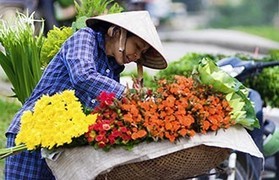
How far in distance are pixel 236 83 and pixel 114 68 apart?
56 cm

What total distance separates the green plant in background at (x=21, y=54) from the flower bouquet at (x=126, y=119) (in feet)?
2.70

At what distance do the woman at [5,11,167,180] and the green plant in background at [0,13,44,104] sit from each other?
481 millimetres

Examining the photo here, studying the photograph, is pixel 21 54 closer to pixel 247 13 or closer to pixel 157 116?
pixel 157 116

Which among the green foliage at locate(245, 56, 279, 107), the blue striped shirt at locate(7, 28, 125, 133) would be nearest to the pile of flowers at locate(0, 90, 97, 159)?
the blue striped shirt at locate(7, 28, 125, 133)

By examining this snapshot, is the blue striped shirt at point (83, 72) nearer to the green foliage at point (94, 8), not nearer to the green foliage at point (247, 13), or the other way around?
the green foliage at point (94, 8)

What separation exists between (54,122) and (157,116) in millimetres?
406

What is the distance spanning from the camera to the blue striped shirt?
325 cm

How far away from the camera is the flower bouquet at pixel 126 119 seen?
10.1ft

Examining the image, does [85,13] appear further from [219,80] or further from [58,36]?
[219,80]

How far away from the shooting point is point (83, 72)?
127 inches

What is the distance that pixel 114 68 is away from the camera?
3549mm

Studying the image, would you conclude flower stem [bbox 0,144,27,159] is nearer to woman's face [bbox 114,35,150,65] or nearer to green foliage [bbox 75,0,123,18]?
woman's face [bbox 114,35,150,65]

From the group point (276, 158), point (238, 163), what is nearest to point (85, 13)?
point (238, 163)

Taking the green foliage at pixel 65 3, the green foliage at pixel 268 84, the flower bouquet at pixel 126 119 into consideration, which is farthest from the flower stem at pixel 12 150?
the green foliage at pixel 65 3
